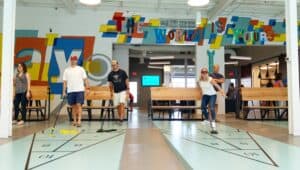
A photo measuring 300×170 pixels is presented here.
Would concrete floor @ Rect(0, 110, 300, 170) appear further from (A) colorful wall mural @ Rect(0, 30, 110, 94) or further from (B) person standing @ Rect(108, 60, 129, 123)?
(A) colorful wall mural @ Rect(0, 30, 110, 94)

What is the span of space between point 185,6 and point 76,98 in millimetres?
6360

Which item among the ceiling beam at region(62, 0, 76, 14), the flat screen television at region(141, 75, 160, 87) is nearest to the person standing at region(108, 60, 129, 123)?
the ceiling beam at region(62, 0, 76, 14)

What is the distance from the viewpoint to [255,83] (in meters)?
16.9

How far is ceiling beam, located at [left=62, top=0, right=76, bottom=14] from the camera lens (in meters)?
9.88

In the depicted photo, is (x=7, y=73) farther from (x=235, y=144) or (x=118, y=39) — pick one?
(x=118, y=39)

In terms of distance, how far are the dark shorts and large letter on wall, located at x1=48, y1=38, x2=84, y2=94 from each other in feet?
16.2

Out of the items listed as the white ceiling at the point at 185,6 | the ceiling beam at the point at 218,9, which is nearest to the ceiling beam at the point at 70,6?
the white ceiling at the point at 185,6

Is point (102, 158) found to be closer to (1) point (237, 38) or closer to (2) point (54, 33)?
(2) point (54, 33)

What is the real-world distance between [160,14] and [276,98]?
17.0 ft

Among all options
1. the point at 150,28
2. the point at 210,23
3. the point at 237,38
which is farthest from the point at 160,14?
the point at 237,38

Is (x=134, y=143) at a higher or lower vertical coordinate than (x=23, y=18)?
lower

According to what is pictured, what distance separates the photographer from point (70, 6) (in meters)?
10.3

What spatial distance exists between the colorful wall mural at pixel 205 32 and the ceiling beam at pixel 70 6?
1.14 meters

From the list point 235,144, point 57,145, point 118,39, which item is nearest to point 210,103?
point 235,144
